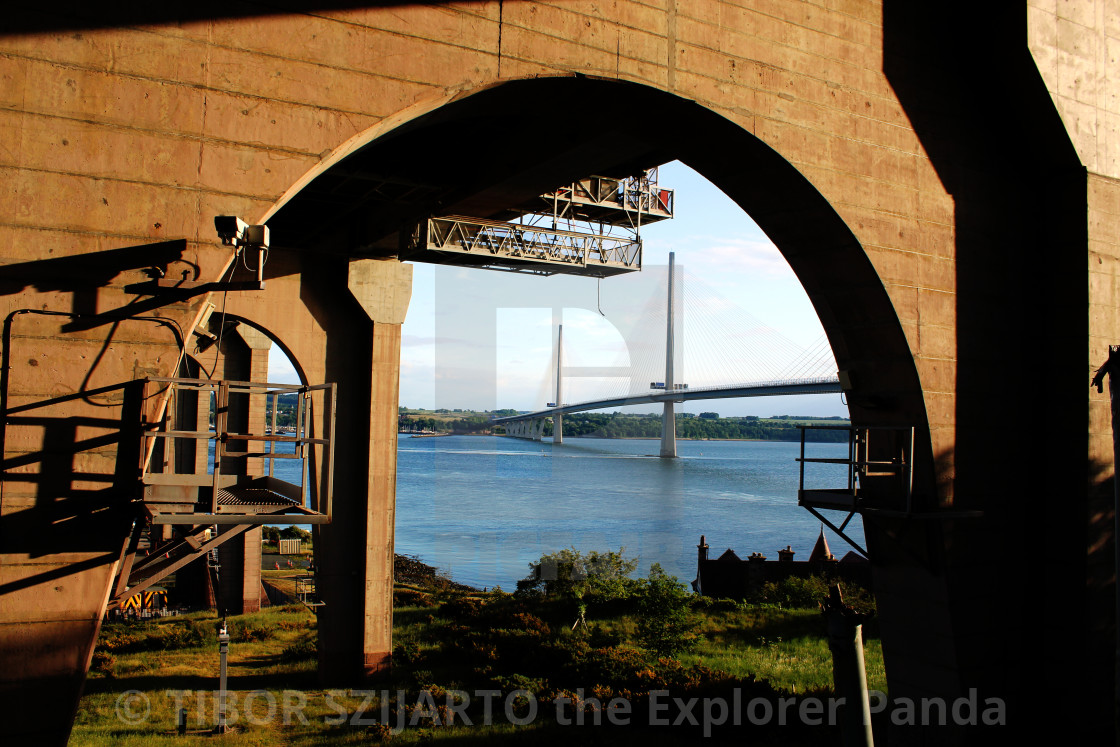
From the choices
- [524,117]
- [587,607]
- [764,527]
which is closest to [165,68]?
[524,117]

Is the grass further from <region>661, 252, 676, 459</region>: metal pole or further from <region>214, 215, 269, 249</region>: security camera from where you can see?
<region>661, 252, 676, 459</region>: metal pole

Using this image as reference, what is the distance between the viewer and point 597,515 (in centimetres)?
7369

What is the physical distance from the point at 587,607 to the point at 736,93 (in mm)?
18318

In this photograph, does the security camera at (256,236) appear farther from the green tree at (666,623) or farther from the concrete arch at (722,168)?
the green tree at (666,623)

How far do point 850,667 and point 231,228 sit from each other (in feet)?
18.8

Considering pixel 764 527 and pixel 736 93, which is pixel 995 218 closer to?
pixel 736 93

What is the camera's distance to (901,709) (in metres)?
9.08

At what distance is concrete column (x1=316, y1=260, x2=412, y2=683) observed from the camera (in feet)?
59.5

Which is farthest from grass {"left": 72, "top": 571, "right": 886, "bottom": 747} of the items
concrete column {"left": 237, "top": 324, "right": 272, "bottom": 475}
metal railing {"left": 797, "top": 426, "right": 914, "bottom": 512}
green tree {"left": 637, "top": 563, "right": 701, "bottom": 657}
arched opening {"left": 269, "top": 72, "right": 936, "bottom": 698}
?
concrete column {"left": 237, "top": 324, "right": 272, "bottom": 475}

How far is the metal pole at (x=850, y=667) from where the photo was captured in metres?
6.60

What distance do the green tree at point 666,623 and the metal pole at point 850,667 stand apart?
11963mm

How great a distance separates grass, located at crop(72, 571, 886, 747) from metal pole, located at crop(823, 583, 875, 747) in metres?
4.72

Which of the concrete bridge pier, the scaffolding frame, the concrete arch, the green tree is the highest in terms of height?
the concrete arch

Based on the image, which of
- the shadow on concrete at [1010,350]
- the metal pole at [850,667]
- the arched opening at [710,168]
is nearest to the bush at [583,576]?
the arched opening at [710,168]
